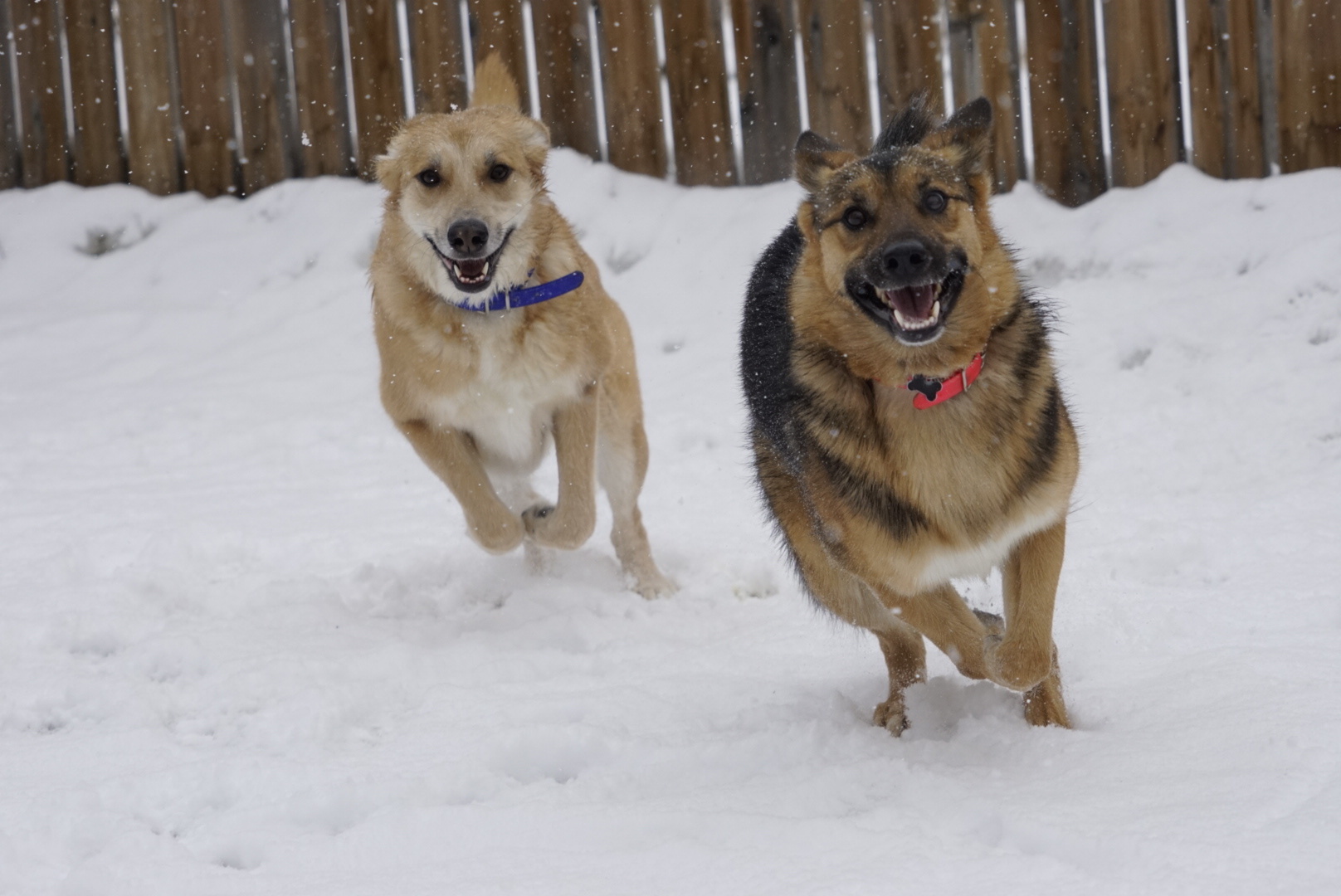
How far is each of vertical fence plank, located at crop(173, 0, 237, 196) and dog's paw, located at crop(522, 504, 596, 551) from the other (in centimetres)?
449

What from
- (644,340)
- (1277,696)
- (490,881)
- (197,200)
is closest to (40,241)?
(197,200)

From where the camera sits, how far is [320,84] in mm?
7590

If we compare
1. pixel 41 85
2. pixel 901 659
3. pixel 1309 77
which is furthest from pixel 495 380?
pixel 41 85

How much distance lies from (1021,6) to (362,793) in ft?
18.3

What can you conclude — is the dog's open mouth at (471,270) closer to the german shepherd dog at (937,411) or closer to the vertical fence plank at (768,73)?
the german shepherd dog at (937,411)

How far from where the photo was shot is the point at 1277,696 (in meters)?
2.83

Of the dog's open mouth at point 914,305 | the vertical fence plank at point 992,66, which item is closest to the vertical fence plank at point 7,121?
the vertical fence plank at point 992,66

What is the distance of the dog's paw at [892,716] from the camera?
123 inches

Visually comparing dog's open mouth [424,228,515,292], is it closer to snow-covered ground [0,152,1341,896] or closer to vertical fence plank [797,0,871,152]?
snow-covered ground [0,152,1341,896]

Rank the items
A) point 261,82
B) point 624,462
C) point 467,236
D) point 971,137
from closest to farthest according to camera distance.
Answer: point 971,137
point 467,236
point 624,462
point 261,82

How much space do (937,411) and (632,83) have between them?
4.82 meters

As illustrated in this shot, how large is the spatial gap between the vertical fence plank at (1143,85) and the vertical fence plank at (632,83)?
95.3 inches

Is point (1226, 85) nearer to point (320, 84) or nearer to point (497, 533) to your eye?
point (497, 533)

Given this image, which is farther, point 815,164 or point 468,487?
point 468,487
